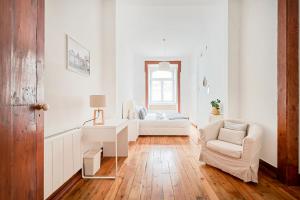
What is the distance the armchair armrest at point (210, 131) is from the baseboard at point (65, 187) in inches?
79.9

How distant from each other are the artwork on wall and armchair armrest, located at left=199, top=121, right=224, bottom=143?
2163 mm

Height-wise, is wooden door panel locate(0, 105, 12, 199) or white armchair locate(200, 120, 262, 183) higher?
wooden door panel locate(0, 105, 12, 199)

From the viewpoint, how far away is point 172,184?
2453 mm

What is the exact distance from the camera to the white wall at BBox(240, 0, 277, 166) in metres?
2.79

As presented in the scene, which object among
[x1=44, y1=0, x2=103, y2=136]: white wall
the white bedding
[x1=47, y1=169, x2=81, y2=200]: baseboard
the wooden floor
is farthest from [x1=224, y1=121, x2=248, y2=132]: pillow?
[x1=47, y1=169, x2=81, y2=200]: baseboard

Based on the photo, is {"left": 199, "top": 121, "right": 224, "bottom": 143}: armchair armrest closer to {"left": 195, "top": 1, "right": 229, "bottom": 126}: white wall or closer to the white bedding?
{"left": 195, "top": 1, "right": 229, "bottom": 126}: white wall

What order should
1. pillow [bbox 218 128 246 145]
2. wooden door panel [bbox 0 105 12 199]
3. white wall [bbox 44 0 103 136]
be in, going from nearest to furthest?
wooden door panel [bbox 0 105 12 199], white wall [bbox 44 0 103 136], pillow [bbox 218 128 246 145]

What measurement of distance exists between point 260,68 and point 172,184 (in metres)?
2.33

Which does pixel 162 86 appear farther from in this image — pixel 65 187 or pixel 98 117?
pixel 65 187

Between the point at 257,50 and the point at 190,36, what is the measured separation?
116 inches

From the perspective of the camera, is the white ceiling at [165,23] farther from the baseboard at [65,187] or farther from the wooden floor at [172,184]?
the baseboard at [65,187]

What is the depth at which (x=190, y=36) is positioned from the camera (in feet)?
19.0

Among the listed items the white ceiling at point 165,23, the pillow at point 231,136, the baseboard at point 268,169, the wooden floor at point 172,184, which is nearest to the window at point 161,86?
the white ceiling at point 165,23

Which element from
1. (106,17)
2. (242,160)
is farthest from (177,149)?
(106,17)
